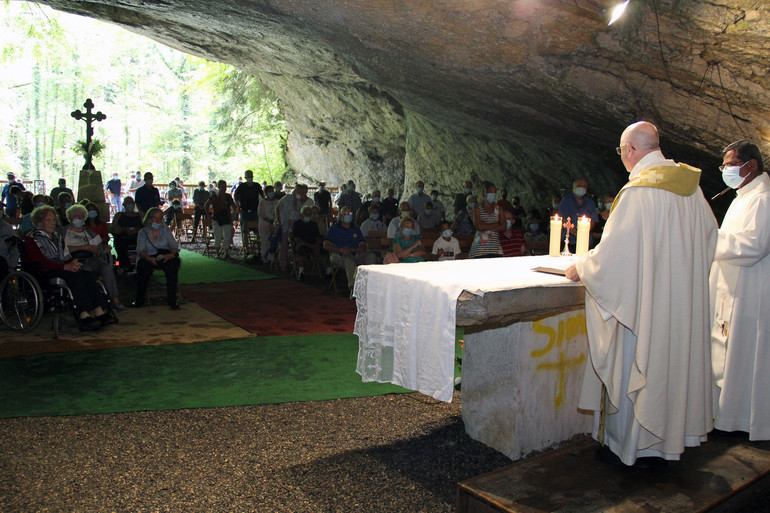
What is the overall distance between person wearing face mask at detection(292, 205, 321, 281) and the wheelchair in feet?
14.3

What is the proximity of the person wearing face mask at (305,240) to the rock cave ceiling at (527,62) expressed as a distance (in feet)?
10.4

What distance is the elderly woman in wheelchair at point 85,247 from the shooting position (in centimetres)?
691

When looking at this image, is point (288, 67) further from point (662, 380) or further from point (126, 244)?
point (662, 380)

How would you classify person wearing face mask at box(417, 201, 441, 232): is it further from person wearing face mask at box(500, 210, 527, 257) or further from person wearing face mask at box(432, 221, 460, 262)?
person wearing face mask at box(432, 221, 460, 262)

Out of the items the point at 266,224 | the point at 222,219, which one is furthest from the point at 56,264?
the point at 222,219

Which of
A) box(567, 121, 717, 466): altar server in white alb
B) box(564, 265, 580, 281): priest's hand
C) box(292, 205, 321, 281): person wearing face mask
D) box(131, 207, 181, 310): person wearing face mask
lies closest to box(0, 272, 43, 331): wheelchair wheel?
box(131, 207, 181, 310): person wearing face mask

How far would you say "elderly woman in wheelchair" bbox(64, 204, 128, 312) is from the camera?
6906mm

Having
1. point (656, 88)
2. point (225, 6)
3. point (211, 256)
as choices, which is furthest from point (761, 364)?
point (211, 256)

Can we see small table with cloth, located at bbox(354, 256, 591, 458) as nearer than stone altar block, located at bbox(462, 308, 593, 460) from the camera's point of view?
Yes

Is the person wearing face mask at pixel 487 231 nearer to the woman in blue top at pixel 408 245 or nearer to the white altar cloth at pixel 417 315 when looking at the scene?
the woman in blue top at pixel 408 245

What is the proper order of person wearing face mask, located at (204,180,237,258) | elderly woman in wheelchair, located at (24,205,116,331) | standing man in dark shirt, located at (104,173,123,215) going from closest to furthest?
elderly woman in wheelchair, located at (24,205,116,331) < person wearing face mask, located at (204,180,237,258) < standing man in dark shirt, located at (104,173,123,215)

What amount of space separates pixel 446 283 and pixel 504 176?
1391cm

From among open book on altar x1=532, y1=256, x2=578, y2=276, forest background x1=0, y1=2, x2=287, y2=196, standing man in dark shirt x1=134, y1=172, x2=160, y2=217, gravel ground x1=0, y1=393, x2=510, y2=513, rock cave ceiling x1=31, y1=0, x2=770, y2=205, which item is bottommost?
gravel ground x1=0, y1=393, x2=510, y2=513

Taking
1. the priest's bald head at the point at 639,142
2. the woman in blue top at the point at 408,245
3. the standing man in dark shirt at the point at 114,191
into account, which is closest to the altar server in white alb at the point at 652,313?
the priest's bald head at the point at 639,142
